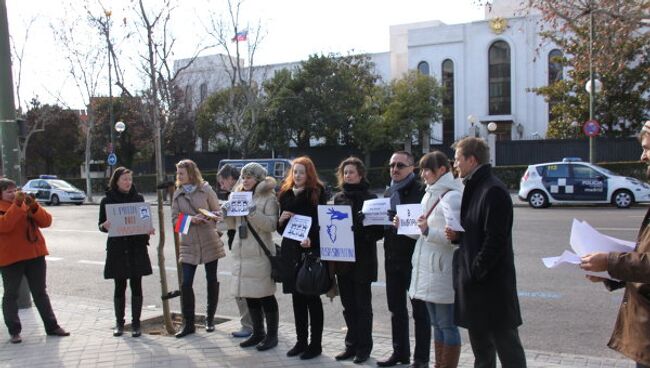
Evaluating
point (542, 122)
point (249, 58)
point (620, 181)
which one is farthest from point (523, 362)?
point (542, 122)

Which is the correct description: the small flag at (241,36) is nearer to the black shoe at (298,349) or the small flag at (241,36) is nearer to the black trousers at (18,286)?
the black trousers at (18,286)

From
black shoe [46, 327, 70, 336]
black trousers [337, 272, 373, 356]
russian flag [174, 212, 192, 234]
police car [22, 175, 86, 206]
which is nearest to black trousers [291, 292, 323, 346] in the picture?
black trousers [337, 272, 373, 356]

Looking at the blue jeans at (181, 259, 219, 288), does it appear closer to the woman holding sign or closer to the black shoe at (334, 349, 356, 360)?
the woman holding sign

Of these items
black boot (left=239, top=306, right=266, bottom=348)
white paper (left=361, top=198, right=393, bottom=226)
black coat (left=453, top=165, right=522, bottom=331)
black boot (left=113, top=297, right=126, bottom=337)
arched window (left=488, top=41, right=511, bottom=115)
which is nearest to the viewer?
black coat (left=453, top=165, right=522, bottom=331)

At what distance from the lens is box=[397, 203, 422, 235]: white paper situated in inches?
184

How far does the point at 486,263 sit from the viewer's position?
367cm

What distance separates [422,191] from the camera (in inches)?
197

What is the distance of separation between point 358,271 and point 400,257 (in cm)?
44

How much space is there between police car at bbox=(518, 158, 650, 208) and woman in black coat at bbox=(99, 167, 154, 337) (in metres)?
16.4

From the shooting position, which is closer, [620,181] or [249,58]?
[620,181]

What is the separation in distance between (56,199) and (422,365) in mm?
31752

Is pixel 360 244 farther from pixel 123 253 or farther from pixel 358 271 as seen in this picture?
pixel 123 253

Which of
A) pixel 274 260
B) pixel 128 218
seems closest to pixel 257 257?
pixel 274 260

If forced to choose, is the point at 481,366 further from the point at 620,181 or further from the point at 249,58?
the point at 249,58
